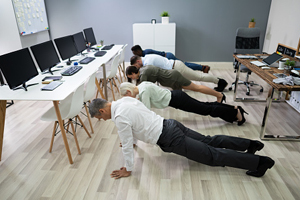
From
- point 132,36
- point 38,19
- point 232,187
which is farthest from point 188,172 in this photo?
point 38,19

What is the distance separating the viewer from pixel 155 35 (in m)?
5.88

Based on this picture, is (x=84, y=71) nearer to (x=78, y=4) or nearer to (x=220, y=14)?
(x=78, y=4)

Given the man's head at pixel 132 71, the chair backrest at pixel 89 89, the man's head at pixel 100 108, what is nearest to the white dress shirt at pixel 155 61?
→ the man's head at pixel 132 71

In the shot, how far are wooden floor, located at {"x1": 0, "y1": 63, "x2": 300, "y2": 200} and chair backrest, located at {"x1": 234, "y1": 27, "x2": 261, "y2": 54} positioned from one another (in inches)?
73.2

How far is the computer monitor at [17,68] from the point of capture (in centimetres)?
265

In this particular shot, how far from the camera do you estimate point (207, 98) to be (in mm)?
4398

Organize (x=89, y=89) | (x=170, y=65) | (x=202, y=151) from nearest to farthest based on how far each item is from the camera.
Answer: (x=202, y=151) < (x=89, y=89) < (x=170, y=65)

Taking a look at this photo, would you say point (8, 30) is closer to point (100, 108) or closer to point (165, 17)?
point (165, 17)

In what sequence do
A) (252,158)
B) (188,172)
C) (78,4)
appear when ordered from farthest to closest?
(78,4), (188,172), (252,158)

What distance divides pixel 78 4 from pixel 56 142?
445 centimetres

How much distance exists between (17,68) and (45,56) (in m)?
0.69

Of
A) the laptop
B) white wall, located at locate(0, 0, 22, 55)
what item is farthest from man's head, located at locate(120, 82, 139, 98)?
white wall, located at locate(0, 0, 22, 55)

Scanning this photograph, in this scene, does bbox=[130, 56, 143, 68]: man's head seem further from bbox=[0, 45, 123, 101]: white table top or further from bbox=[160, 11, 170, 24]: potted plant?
bbox=[160, 11, 170, 24]: potted plant

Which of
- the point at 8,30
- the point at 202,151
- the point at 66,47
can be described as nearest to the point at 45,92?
the point at 66,47
